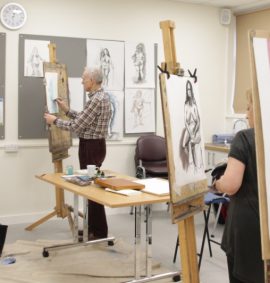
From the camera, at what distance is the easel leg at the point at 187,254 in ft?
7.77

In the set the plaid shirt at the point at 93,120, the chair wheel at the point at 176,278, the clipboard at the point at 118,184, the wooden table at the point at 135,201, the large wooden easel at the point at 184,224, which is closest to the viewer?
the large wooden easel at the point at 184,224

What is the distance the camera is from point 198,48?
230 inches

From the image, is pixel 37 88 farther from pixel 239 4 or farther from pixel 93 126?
pixel 239 4

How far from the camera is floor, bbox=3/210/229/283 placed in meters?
3.68

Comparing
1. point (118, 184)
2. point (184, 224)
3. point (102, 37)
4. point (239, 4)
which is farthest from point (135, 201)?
point (239, 4)

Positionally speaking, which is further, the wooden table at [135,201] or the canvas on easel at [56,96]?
the canvas on easel at [56,96]

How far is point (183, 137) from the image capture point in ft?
7.86

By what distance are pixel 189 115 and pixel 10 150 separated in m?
2.88

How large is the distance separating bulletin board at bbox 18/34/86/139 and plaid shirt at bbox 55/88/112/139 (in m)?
0.84

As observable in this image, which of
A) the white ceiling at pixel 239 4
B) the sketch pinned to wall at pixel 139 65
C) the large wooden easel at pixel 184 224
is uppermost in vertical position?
the white ceiling at pixel 239 4

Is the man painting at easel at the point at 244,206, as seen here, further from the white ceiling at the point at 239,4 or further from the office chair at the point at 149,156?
the white ceiling at the point at 239,4

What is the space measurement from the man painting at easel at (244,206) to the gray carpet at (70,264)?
4.40ft

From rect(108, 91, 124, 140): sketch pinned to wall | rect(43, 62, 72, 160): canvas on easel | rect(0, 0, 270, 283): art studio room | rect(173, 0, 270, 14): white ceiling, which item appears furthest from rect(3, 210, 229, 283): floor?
rect(173, 0, 270, 14): white ceiling

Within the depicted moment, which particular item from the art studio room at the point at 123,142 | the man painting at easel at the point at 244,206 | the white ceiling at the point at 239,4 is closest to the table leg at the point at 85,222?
the art studio room at the point at 123,142
